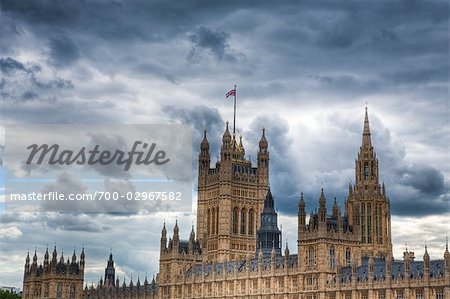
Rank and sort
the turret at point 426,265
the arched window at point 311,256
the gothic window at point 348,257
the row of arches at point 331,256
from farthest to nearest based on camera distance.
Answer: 1. the gothic window at point 348,257
2. the arched window at point 311,256
3. the row of arches at point 331,256
4. the turret at point 426,265

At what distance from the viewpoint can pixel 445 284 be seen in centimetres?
14112

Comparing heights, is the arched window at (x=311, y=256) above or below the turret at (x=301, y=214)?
below

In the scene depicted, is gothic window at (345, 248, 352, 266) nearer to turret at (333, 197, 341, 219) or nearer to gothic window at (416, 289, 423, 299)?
turret at (333, 197, 341, 219)

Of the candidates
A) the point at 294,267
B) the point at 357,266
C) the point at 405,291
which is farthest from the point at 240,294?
the point at 405,291

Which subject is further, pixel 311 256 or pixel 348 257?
pixel 348 257

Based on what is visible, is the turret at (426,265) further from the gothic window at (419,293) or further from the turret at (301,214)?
the turret at (301,214)

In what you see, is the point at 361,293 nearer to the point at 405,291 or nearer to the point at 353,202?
the point at 405,291

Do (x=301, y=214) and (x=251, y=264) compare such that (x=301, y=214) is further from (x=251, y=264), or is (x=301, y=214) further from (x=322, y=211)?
(x=251, y=264)

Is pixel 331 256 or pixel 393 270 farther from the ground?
pixel 331 256

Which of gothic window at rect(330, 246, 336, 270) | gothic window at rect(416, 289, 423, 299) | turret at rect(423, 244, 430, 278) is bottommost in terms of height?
gothic window at rect(416, 289, 423, 299)

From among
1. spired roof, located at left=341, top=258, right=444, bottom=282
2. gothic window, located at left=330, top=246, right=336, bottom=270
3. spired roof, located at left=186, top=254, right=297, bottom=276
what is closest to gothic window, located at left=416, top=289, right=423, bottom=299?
spired roof, located at left=341, top=258, right=444, bottom=282

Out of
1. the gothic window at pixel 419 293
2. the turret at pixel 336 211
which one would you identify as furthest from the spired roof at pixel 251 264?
the gothic window at pixel 419 293

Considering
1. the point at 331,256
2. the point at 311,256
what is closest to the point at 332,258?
the point at 331,256

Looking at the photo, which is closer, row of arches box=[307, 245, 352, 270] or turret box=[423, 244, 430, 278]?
turret box=[423, 244, 430, 278]
